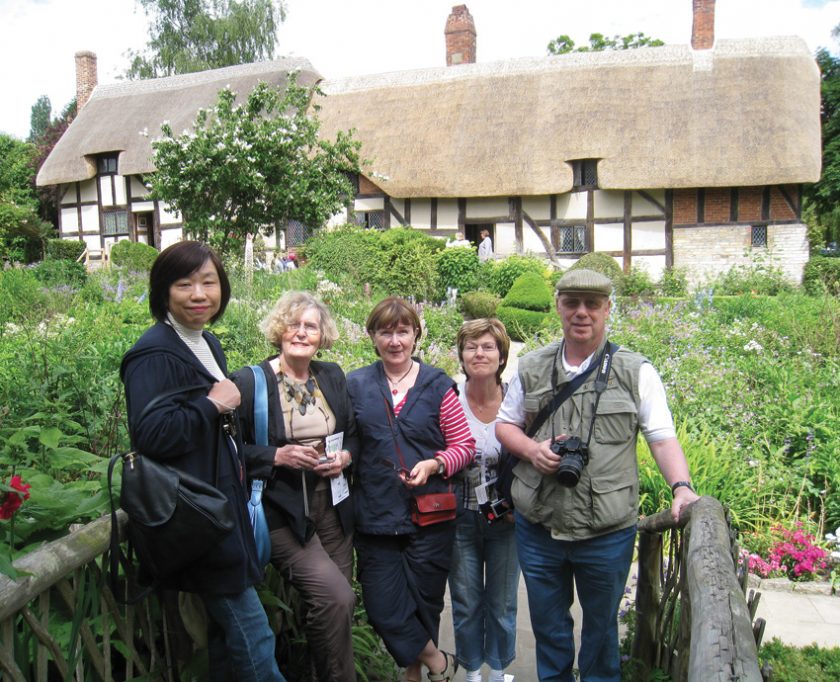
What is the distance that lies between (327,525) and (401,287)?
11.7 meters

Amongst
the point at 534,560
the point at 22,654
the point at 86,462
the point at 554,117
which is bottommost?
the point at 534,560

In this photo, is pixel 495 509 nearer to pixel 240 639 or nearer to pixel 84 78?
pixel 240 639

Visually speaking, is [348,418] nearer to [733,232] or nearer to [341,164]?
[341,164]

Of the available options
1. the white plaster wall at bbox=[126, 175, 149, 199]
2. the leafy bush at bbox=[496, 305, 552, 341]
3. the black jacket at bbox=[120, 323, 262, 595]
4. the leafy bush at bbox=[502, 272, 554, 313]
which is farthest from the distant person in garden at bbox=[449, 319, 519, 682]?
the white plaster wall at bbox=[126, 175, 149, 199]

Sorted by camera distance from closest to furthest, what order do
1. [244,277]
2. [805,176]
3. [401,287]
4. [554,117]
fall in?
1. [244,277]
2. [401,287]
3. [805,176]
4. [554,117]

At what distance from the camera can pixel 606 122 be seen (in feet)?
59.9

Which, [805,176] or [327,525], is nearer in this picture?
[327,525]

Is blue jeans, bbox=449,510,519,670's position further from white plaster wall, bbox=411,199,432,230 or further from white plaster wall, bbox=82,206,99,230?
white plaster wall, bbox=82,206,99,230

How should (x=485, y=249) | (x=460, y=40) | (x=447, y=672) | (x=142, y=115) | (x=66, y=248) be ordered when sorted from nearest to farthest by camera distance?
(x=447, y=672) < (x=485, y=249) < (x=66, y=248) < (x=460, y=40) < (x=142, y=115)

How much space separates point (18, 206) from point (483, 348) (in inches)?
1029

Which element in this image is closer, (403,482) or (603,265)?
(403,482)

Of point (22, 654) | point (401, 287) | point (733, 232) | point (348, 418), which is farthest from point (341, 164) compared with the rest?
point (22, 654)

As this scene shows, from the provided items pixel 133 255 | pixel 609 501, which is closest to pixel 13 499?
pixel 609 501

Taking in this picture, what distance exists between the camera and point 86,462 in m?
2.41
